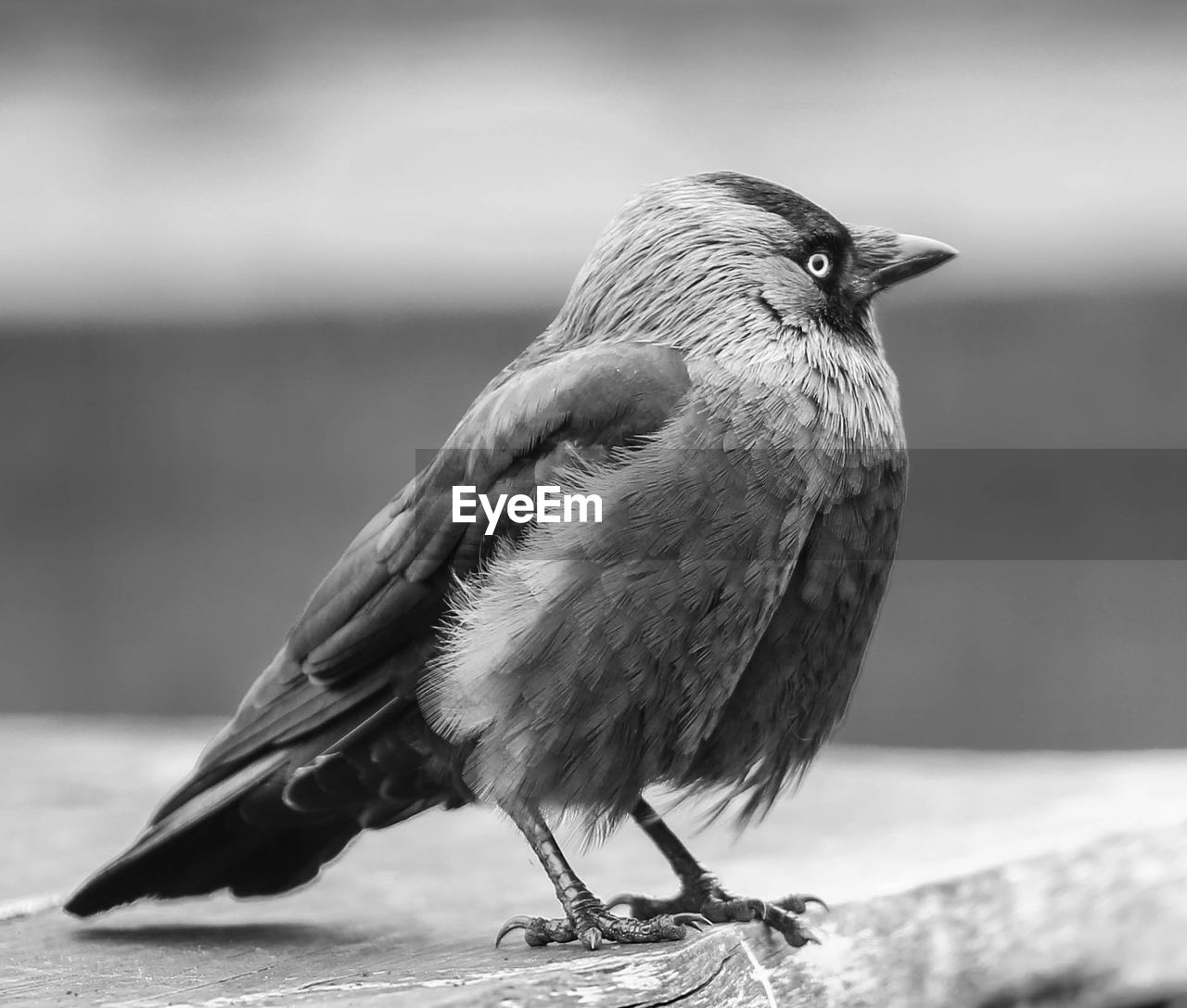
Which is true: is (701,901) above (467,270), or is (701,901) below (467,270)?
below

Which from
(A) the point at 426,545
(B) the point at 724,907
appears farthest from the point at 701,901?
(A) the point at 426,545

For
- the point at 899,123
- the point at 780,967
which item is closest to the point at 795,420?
the point at 780,967

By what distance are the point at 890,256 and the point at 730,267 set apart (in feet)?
1.10

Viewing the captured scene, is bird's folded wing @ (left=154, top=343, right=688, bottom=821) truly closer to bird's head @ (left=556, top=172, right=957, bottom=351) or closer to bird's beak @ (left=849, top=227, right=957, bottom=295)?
bird's head @ (left=556, top=172, right=957, bottom=351)

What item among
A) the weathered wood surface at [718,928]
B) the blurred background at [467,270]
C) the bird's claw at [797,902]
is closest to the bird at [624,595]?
the bird's claw at [797,902]

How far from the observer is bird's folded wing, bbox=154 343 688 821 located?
2656mm

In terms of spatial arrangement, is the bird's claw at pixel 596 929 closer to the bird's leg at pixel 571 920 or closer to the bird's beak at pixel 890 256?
the bird's leg at pixel 571 920

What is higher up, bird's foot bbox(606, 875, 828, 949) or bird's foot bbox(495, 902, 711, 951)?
bird's foot bbox(495, 902, 711, 951)

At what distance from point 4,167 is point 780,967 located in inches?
180

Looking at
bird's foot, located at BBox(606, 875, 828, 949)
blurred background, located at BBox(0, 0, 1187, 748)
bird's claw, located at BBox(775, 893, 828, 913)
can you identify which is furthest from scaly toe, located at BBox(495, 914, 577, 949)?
blurred background, located at BBox(0, 0, 1187, 748)

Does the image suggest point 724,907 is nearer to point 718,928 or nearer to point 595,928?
point 718,928

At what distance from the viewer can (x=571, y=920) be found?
265cm

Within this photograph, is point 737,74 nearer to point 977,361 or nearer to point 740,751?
point 977,361

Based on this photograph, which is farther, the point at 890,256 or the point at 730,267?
the point at 890,256
